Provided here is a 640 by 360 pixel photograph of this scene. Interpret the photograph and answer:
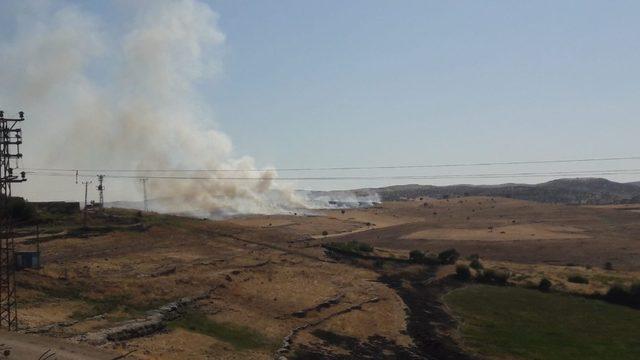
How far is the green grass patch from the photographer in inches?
1454

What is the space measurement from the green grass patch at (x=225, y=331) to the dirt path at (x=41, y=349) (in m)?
12.9

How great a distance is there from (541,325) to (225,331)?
26877mm

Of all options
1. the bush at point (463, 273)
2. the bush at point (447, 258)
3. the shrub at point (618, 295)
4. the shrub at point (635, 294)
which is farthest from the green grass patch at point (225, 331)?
the bush at point (447, 258)

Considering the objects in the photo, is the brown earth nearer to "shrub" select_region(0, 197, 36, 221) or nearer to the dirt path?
the dirt path

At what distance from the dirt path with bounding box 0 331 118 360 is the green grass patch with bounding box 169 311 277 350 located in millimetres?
12933

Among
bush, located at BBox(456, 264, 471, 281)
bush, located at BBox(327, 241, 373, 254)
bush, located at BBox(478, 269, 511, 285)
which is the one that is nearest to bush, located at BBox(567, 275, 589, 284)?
bush, located at BBox(478, 269, 511, 285)

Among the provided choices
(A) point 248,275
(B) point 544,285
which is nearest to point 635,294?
(B) point 544,285

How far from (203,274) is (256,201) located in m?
106

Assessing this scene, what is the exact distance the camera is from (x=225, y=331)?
38.8 metres

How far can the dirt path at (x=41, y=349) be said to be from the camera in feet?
72.3

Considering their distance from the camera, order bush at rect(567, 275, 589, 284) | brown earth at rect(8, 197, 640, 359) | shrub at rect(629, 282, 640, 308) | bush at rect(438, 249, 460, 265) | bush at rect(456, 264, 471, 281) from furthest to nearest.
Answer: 1. bush at rect(438, 249, 460, 265)
2. bush at rect(456, 264, 471, 281)
3. bush at rect(567, 275, 589, 284)
4. shrub at rect(629, 282, 640, 308)
5. brown earth at rect(8, 197, 640, 359)

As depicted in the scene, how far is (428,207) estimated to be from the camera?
191500 mm

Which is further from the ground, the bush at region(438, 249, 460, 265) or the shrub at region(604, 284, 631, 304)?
the bush at region(438, 249, 460, 265)

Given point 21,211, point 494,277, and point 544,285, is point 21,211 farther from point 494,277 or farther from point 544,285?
point 544,285
